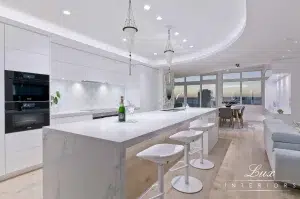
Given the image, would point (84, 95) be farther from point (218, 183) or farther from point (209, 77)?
point (209, 77)

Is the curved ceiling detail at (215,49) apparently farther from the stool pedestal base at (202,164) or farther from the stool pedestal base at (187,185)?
the stool pedestal base at (187,185)

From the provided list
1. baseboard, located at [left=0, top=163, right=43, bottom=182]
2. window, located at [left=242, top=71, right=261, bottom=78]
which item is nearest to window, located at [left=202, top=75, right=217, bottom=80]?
window, located at [left=242, top=71, right=261, bottom=78]

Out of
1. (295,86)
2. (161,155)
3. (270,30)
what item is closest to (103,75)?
(161,155)

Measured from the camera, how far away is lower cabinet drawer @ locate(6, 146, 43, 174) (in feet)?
9.30

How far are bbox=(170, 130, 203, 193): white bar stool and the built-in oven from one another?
2.54 meters

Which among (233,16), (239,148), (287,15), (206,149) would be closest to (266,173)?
(206,149)

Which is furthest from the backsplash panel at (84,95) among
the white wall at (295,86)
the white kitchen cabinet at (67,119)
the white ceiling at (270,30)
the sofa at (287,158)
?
the white wall at (295,86)

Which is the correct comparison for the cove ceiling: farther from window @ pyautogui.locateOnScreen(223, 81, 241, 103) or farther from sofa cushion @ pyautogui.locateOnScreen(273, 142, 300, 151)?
window @ pyautogui.locateOnScreen(223, 81, 241, 103)

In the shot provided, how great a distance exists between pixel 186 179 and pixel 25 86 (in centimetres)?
300

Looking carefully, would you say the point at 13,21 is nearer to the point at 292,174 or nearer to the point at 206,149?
the point at 206,149

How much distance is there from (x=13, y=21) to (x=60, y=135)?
2.36 metres

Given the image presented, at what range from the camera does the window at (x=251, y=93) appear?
9.76m

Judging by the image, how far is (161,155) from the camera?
5.46 feet

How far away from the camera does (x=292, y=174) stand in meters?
2.37
